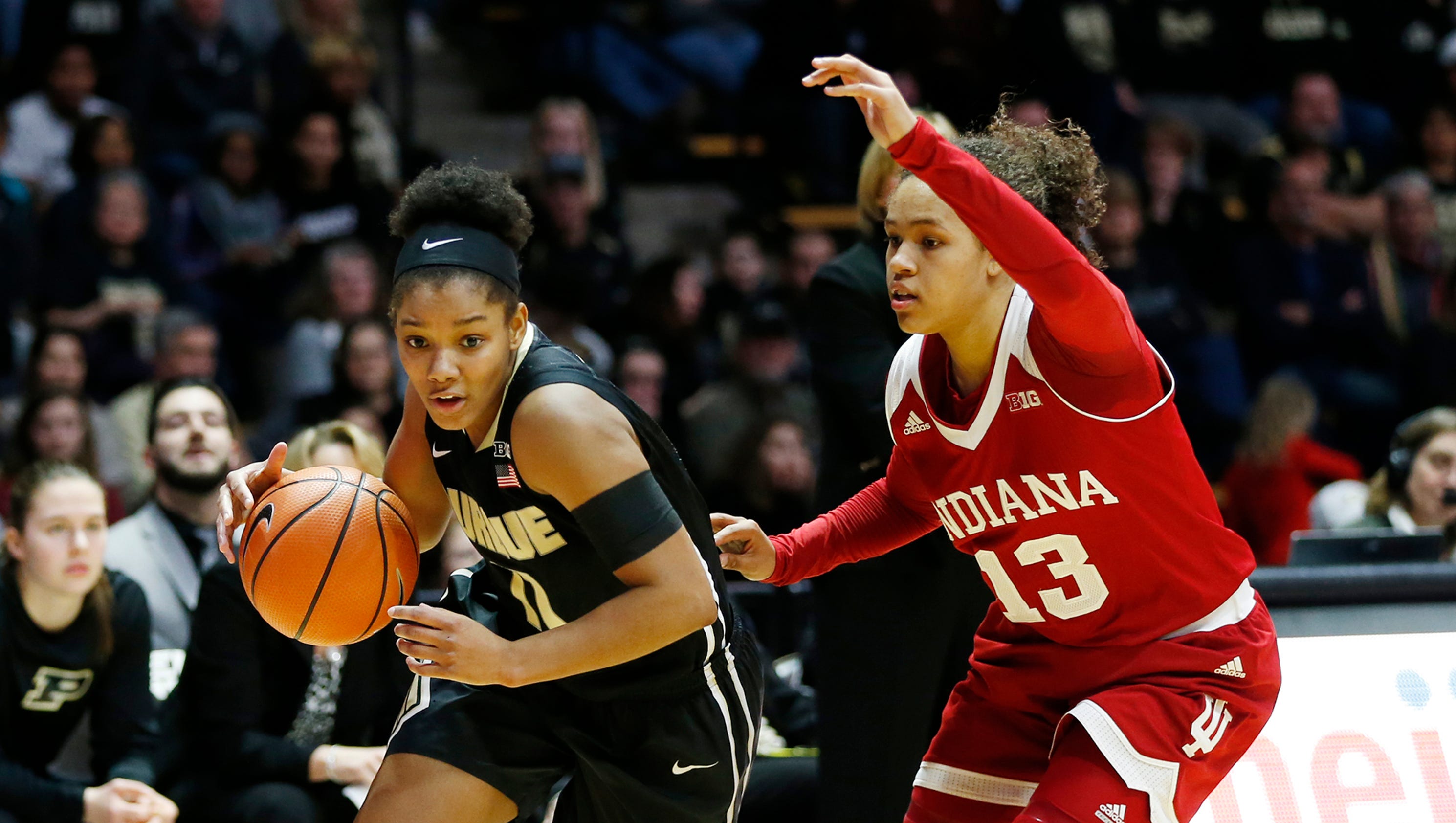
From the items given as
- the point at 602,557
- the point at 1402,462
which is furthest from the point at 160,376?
the point at 1402,462

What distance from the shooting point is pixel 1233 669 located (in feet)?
10.1

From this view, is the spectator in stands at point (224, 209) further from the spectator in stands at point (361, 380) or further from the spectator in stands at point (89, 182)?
the spectator in stands at point (361, 380)

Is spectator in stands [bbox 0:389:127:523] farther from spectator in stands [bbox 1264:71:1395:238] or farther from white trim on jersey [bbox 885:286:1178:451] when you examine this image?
spectator in stands [bbox 1264:71:1395:238]

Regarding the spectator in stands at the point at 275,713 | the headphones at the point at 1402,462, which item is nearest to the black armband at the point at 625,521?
the spectator in stands at the point at 275,713

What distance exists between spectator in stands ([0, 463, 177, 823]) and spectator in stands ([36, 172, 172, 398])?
2.52 m

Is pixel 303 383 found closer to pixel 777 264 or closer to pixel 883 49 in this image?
pixel 777 264

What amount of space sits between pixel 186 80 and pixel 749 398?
3.50 meters

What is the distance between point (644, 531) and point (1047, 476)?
79cm

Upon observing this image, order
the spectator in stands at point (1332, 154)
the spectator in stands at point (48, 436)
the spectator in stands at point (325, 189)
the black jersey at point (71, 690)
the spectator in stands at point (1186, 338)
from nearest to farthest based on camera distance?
1. the black jersey at point (71, 690)
2. the spectator in stands at point (48, 436)
3. the spectator in stands at point (1186, 338)
4. the spectator in stands at point (325, 189)
5. the spectator in stands at point (1332, 154)

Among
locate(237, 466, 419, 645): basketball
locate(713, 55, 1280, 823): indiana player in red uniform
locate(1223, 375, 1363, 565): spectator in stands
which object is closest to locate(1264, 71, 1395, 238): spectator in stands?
locate(1223, 375, 1363, 565): spectator in stands

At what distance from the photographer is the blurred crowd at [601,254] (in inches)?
185

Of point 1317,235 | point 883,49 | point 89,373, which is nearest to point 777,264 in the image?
point 883,49

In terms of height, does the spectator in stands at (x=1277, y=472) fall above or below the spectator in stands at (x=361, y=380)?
below

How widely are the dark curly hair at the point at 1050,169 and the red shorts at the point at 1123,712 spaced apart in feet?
2.63
